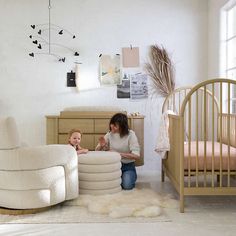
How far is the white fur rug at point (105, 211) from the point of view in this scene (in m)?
2.58

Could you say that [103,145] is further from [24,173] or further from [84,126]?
[24,173]

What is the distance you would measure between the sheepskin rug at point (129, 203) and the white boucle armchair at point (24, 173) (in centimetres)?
33

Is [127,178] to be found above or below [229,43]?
below

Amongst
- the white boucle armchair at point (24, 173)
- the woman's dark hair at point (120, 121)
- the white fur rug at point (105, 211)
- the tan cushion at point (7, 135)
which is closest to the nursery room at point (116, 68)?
the woman's dark hair at point (120, 121)

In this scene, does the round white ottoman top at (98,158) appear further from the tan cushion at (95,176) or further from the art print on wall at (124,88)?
the art print on wall at (124,88)

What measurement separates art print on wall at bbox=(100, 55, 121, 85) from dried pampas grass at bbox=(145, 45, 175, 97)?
382mm

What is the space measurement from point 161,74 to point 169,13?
0.79 m

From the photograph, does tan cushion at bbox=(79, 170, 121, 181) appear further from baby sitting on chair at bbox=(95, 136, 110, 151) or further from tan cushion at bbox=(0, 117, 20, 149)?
tan cushion at bbox=(0, 117, 20, 149)

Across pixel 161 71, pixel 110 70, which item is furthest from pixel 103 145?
pixel 161 71

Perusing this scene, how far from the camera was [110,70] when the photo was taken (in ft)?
15.3

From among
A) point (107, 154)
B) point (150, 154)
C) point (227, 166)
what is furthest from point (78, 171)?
point (150, 154)

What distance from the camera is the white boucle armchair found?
2.67 meters

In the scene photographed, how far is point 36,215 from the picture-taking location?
8.88 feet

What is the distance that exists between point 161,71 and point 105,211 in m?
2.34
